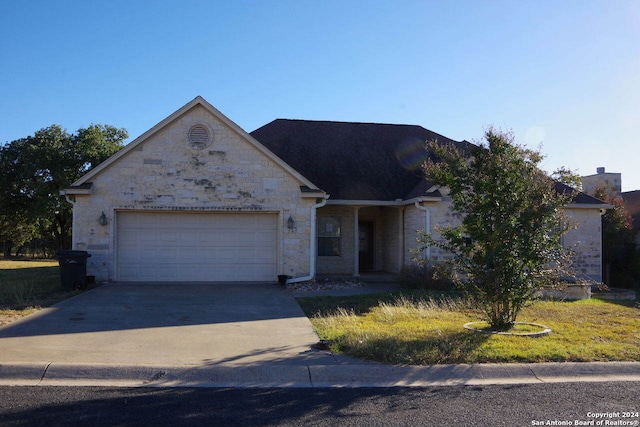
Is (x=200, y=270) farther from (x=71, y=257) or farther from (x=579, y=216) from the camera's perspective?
(x=579, y=216)

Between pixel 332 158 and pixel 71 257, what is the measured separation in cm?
995

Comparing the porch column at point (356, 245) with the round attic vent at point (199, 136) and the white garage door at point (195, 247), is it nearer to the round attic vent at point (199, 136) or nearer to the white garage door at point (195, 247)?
the white garage door at point (195, 247)

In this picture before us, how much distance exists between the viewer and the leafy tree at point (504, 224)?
9.09 m

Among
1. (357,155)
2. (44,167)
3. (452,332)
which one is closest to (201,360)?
(452,332)

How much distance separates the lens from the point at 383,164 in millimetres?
20547

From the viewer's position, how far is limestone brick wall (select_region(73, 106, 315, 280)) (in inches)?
612

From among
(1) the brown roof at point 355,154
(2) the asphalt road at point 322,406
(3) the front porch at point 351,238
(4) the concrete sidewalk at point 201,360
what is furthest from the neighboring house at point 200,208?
(2) the asphalt road at point 322,406

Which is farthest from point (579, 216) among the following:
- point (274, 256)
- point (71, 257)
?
point (71, 257)

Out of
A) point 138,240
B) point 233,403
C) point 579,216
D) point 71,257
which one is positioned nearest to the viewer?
point 233,403

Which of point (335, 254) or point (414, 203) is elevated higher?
point (414, 203)

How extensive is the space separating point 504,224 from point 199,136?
992 cm

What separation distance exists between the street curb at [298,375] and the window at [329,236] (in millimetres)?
12270

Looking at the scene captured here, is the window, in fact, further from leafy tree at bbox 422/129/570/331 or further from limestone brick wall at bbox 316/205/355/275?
leafy tree at bbox 422/129/570/331

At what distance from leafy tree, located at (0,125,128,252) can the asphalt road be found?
27441 mm
